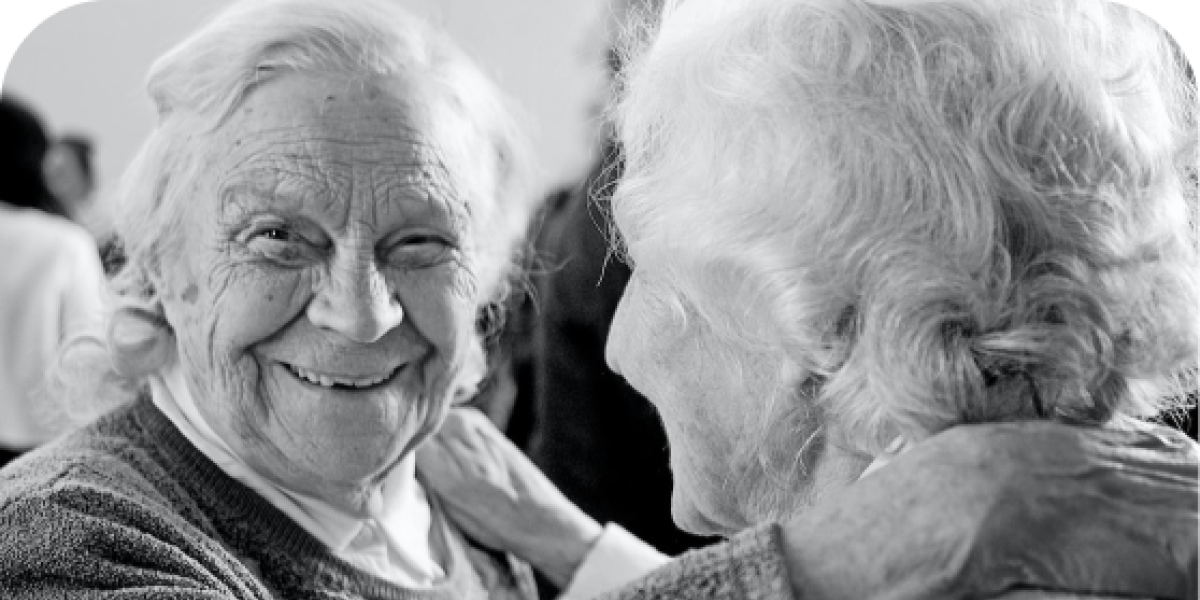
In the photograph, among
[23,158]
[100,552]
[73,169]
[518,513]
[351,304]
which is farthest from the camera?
[73,169]

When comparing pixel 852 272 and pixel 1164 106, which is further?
pixel 1164 106

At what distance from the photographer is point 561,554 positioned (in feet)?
7.63

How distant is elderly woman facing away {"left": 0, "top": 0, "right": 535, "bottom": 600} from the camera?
72.1 inches

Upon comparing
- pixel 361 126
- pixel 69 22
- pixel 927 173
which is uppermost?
pixel 927 173

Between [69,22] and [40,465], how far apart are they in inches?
147

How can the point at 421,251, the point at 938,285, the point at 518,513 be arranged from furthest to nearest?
the point at 518,513
the point at 421,251
the point at 938,285

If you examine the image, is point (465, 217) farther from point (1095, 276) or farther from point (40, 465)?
point (1095, 276)

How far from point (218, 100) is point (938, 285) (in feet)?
3.34

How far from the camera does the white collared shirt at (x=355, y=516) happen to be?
1.88m

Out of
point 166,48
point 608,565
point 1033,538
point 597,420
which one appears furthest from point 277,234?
point 1033,538

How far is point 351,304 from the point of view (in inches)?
72.8

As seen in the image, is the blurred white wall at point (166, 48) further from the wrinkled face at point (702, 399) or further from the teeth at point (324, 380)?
the wrinkled face at point (702, 399)

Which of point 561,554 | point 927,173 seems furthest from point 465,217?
point 927,173

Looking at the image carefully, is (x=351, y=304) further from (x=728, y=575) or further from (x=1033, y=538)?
(x=1033, y=538)
